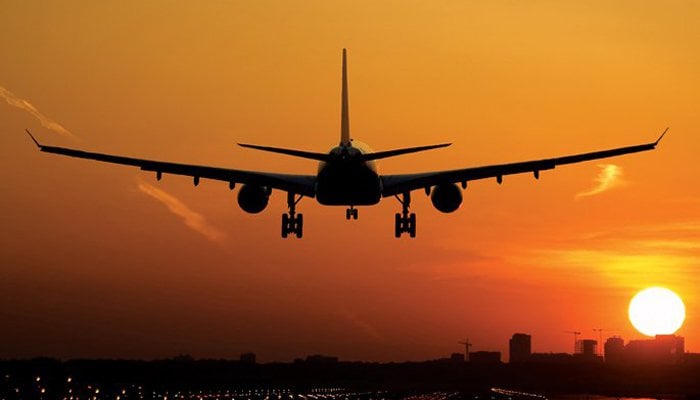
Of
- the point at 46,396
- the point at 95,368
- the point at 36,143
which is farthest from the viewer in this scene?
the point at 95,368

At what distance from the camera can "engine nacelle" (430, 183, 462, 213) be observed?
8400 cm

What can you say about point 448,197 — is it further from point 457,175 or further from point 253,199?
point 253,199

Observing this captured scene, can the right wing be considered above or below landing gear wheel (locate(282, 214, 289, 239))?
above

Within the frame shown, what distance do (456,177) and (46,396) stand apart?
53.1 m

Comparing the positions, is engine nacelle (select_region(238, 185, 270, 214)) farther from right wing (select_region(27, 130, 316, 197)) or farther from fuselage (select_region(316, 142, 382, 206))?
fuselage (select_region(316, 142, 382, 206))

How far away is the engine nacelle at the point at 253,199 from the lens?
A: 280 ft

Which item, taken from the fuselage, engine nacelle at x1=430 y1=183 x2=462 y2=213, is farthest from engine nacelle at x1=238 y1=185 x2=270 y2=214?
engine nacelle at x1=430 y1=183 x2=462 y2=213

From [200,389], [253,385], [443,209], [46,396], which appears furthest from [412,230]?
[253,385]

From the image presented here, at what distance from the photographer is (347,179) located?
7231 cm

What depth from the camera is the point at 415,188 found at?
83062 millimetres

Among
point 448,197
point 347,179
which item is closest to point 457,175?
point 448,197

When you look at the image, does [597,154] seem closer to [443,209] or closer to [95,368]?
[443,209]

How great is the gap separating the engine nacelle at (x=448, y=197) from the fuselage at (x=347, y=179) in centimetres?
1040

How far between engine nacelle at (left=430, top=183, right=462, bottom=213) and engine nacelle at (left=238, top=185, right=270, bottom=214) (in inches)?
559
